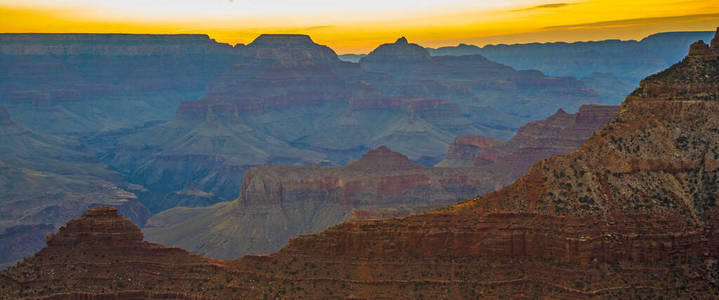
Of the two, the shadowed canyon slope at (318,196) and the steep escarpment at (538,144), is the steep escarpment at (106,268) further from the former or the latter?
the steep escarpment at (538,144)

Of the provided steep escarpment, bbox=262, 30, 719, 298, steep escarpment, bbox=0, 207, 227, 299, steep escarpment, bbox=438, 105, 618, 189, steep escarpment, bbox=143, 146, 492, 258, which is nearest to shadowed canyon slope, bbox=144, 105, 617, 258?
steep escarpment, bbox=143, 146, 492, 258

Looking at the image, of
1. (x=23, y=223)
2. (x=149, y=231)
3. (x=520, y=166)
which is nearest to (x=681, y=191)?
(x=520, y=166)

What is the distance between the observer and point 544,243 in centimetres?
4459

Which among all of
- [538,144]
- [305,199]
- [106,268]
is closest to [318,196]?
[305,199]

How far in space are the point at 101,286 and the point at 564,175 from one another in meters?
26.0

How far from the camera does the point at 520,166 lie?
125875mm

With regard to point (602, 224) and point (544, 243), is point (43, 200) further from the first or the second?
point (602, 224)

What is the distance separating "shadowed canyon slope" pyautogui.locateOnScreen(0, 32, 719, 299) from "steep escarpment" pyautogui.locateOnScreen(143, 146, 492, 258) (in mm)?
57094

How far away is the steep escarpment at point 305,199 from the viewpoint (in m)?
110

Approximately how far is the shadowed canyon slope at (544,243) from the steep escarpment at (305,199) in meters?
57.1

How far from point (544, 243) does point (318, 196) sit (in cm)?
7288

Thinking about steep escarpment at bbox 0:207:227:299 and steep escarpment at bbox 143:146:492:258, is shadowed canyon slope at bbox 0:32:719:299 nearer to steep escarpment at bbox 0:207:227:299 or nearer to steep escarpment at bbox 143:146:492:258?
steep escarpment at bbox 0:207:227:299

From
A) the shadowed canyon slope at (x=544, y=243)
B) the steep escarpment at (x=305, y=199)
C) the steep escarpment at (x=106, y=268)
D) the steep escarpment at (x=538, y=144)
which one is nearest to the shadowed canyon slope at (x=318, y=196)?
the steep escarpment at (x=305, y=199)

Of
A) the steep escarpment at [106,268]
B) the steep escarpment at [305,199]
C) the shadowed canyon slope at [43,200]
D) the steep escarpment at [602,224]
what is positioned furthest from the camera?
the shadowed canyon slope at [43,200]
